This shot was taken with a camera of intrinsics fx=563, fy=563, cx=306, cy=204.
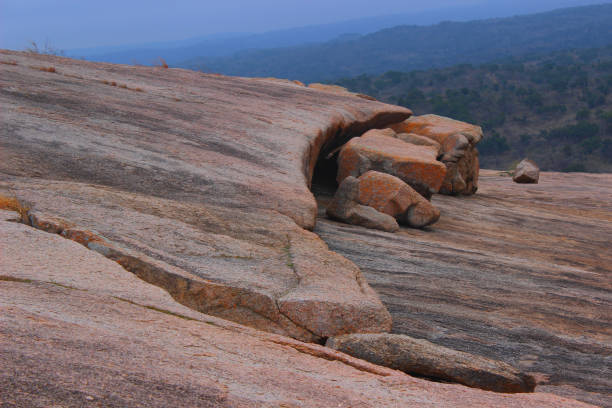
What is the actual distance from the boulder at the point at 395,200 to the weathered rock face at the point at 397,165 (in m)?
1.19

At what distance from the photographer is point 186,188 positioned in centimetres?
761

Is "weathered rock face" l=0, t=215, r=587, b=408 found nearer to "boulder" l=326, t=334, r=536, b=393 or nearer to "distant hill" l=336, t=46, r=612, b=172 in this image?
"boulder" l=326, t=334, r=536, b=393

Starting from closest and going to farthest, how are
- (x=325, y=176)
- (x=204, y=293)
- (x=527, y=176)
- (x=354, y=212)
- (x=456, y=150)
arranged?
(x=204, y=293) → (x=354, y=212) → (x=325, y=176) → (x=456, y=150) → (x=527, y=176)

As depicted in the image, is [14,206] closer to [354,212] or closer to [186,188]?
[186,188]

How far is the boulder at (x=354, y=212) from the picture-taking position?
9.76m

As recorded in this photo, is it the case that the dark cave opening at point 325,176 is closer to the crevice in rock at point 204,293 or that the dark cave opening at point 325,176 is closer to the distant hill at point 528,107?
the crevice in rock at point 204,293

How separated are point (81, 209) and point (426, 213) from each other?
6.63m

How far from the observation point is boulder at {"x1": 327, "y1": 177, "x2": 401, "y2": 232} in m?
9.76

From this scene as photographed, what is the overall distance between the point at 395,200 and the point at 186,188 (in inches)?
173

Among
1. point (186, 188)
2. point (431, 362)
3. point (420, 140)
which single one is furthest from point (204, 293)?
point (420, 140)

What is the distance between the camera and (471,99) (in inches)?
3371

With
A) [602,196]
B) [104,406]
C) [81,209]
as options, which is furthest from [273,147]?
[602,196]

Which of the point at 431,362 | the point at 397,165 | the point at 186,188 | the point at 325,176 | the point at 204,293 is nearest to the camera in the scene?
the point at 431,362

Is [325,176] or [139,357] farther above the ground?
[139,357]
